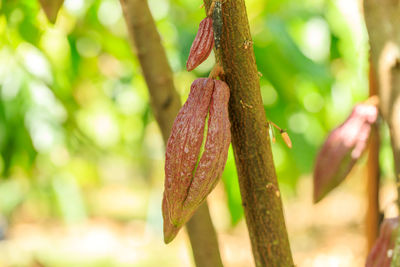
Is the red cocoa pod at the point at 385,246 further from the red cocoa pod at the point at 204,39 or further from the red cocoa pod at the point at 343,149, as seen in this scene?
the red cocoa pod at the point at 204,39

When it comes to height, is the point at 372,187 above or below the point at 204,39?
below

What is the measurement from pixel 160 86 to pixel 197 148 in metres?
0.25

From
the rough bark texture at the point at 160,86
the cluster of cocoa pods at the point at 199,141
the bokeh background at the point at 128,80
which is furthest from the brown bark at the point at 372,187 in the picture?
the cluster of cocoa pods at the point at 199,141

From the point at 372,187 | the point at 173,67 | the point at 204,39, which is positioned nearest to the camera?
the point at 204,39

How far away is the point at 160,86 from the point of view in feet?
2.00

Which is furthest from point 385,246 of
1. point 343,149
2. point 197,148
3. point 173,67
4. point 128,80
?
point 128,80

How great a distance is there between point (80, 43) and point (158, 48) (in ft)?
1.99

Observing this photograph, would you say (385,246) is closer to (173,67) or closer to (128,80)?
(173,67)

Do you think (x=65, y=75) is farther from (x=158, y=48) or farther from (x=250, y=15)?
(x=158, y=48)

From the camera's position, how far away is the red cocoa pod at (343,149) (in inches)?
21.6

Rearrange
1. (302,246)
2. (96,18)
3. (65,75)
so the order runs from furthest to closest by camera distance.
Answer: (302,246), (65,75), (96,18)

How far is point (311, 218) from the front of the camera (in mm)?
3641

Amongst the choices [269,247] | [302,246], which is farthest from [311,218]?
[269,247]

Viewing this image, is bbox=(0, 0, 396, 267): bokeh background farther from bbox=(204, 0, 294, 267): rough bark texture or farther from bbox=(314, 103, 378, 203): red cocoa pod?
bbox=(204, 0, 294, 267): rough bark texture
